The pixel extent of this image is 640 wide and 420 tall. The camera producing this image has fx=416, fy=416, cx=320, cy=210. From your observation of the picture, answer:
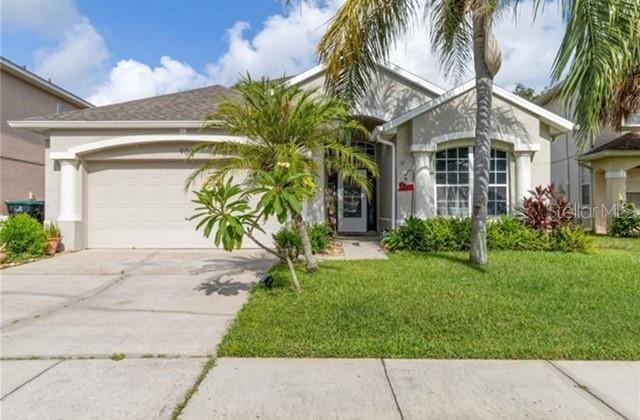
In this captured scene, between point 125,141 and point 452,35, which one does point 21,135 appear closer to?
point 125,141

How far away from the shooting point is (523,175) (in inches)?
468

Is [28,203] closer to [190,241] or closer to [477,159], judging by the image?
[190,241]

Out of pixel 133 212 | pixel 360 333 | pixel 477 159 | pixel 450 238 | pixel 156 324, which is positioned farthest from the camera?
pixel 133 212

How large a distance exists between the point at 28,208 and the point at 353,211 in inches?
438

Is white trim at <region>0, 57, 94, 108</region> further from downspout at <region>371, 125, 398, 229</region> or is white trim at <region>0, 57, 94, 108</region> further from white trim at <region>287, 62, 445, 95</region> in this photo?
downspout at <region>371, 125, 398, 229</region>

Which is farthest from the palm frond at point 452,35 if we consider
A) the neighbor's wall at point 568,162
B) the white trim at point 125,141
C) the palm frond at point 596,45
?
the neighbor's wall at point 568,162

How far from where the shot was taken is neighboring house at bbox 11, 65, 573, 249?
1185cm

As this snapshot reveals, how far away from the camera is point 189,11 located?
1322 cm

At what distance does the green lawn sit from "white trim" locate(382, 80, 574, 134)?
4490mm

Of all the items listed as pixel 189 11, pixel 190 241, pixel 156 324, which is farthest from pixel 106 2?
pixel 156 324

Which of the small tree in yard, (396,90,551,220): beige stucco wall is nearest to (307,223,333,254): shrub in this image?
(396,90,551,220): beige stucco wall

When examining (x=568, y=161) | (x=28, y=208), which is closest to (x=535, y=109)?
(x=568, y=161)

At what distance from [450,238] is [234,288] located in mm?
6005

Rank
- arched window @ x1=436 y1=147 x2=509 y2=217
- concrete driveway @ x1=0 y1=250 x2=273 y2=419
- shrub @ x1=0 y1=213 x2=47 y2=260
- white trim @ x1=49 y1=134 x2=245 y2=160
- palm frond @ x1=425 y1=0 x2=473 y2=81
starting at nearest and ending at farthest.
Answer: concrete driveway @ x1=0 y1=250 x2=273 y2=419
palm frond @ x1=425 y1=0 x2=473 y2=81
shrub @ x1=0 y1=213 x2=47 y2=260
white trim @ x1=49 y1=134 x2=245 y2=160
arched window @ x1=436 y1=147 x2=509 y2=217
